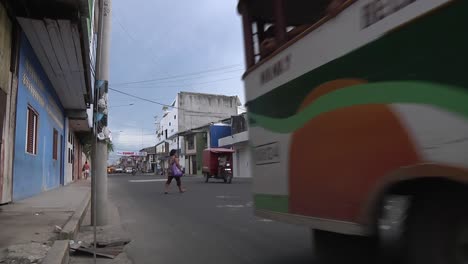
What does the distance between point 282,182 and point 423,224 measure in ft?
5.79

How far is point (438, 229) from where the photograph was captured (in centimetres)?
288

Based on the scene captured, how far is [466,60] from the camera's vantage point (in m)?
2.46

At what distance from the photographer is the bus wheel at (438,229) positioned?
274 cm

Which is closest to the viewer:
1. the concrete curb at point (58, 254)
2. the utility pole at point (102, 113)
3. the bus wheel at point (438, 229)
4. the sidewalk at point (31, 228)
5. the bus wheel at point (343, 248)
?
the bus wheel at point (438, 229)

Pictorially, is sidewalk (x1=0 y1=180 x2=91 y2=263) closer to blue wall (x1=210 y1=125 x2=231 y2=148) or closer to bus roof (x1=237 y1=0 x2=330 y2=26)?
bus roof (x1=237 y1=0 x2=330 y2=26)

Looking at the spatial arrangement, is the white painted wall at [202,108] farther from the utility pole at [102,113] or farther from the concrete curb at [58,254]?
the concrete curb at [58,254]

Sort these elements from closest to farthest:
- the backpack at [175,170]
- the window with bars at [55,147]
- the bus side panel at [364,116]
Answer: the bus side panel at [364,116], the backpack at [175,170], the window with bars at [55,147]

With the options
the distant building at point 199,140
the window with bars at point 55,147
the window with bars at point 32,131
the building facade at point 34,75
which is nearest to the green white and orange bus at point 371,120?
the building facade at point 34,75

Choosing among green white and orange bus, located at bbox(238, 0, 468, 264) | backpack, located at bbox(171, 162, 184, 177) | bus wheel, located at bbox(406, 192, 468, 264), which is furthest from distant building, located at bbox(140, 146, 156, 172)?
bus wheel, located at bbox(406, 192, 468, 264)

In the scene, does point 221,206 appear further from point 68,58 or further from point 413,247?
point 413,247


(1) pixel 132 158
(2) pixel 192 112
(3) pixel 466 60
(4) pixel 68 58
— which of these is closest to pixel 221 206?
(4) pixel 68 58

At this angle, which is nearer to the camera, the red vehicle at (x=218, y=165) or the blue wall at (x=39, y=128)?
the blue wall at (x=39, y=128)

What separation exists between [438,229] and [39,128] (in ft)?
51.3

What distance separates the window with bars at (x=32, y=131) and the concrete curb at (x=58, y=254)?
8.98 metres
